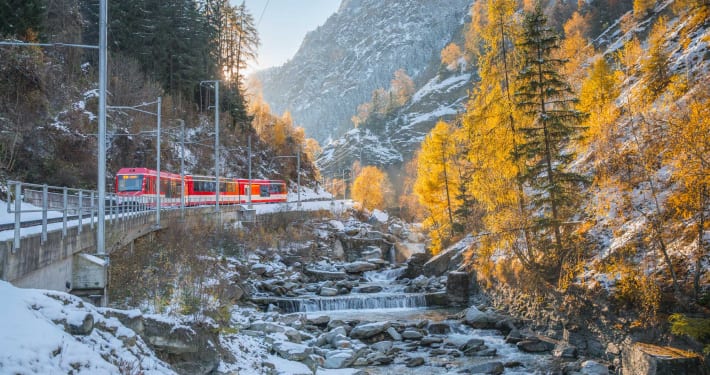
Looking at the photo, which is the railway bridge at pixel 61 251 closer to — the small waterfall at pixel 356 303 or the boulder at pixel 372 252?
the small waterfall at pixel 356 303

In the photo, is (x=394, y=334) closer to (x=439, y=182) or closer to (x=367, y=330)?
(x=367, y=330)

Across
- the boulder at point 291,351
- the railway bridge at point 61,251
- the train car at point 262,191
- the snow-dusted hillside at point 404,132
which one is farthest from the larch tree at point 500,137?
the snow-dusted hillside at point 404,132

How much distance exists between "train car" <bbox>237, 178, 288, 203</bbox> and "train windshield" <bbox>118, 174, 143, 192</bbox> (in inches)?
543

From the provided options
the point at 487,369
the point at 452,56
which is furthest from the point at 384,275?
the point at 452,56

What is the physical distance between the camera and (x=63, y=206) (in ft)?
36.8

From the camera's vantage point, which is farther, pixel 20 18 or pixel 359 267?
pixel 359 267

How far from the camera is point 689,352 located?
10.9m

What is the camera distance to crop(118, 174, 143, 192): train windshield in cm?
3134

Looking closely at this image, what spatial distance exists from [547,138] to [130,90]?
39674mm

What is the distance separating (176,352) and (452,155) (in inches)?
1043

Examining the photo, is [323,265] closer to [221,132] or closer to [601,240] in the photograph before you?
[601,240]

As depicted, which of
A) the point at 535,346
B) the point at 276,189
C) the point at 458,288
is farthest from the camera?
the point at 276,189

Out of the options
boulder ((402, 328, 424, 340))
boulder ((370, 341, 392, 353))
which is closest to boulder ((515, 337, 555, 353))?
boulder ((402, 328, 424, 340))

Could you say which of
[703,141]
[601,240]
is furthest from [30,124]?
[703,141]
